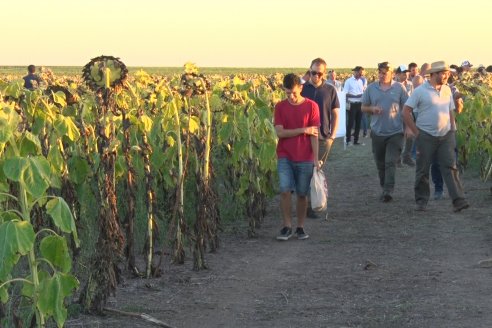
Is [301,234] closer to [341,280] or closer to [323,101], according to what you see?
[323,101]

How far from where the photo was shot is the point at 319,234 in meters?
11.5

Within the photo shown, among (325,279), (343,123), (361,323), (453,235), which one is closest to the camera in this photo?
(361,323)

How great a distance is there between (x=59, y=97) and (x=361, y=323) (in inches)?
108

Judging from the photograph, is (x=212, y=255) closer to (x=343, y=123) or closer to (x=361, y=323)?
(x=361, y=323)

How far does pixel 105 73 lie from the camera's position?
7539 millimetres

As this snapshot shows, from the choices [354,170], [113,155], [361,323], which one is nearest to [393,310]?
[361,323]

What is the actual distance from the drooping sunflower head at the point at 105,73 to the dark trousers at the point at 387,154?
272 inches

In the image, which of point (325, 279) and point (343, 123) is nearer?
point (325, 279)

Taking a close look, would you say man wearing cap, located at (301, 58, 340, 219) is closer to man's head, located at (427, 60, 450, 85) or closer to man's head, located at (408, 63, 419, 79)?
man's head, located at (427, 60, 450, 85)

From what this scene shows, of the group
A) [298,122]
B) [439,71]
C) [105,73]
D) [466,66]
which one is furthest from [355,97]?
[105,73]

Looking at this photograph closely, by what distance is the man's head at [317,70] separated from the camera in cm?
1254

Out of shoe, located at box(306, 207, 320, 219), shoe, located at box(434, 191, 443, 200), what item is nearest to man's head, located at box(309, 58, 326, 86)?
shoe, located at box(306, 207, 320, 219)

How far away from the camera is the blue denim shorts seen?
1098 cm

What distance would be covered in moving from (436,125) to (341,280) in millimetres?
4213
